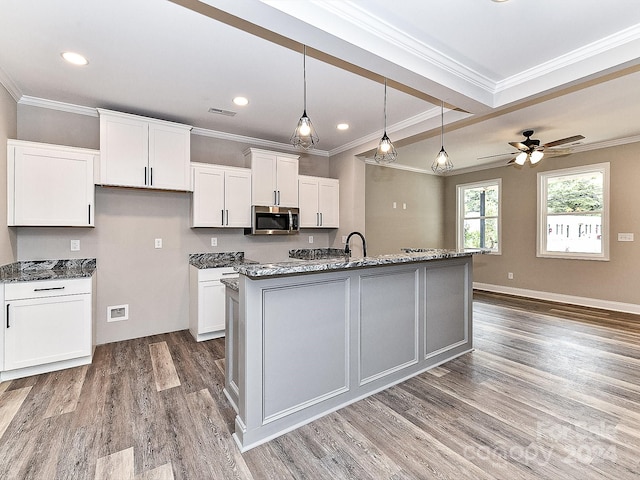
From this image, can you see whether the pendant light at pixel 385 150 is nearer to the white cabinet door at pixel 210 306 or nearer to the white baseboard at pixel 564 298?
the white cabinet door at pixel 210 306

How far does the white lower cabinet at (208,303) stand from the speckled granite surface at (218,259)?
107 millimetres

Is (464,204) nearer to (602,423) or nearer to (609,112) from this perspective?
(609,112)

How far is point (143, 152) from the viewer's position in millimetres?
3521

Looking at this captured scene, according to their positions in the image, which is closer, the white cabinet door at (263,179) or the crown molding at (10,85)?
the crown molding at (10,85)

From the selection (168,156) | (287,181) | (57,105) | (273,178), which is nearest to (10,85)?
(57,105)

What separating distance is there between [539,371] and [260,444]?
2532 millimetres

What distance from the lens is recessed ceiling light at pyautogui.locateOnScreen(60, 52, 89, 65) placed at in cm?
250

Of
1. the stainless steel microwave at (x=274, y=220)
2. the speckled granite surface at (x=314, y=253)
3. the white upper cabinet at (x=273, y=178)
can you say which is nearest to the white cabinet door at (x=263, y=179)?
the white upper cabinet at (x=273, y=178)

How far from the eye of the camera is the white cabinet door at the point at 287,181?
447 centimetres

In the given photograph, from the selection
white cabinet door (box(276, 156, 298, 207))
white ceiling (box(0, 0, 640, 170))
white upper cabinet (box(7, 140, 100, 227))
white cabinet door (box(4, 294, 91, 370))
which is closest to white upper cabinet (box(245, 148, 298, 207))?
white cabinet door (box(276, 156, 298, 207))

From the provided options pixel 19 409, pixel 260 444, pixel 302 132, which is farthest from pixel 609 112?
pixel 19 409

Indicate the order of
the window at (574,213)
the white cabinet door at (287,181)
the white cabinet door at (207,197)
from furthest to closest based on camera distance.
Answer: the window at (574,213) < the white cabinet door at (287,181) < the white cabinet door at (207,197)

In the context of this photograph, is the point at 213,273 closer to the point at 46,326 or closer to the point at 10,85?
the point at 46,326

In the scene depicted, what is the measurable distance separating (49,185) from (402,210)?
216 inches
